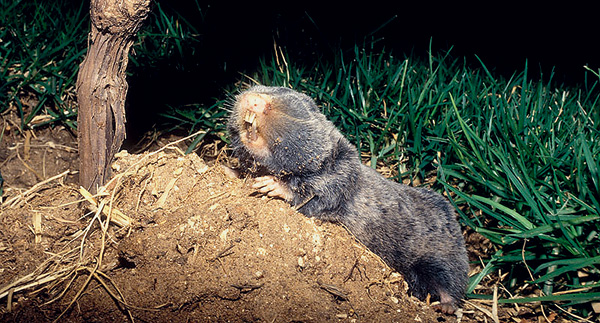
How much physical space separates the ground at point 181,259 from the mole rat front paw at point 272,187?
0.17ft

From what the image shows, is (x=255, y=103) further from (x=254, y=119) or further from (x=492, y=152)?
(x=492, y=152)

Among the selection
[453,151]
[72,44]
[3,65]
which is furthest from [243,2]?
[453,151]

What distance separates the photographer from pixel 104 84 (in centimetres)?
265

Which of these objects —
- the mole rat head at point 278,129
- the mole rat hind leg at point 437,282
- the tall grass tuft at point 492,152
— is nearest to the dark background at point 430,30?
the tall grass tuft at point 492,152

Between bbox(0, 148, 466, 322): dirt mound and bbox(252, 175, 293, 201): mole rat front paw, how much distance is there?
69 millimetres

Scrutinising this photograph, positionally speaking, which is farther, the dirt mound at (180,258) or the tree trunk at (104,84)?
the tree trunk at (104,84)

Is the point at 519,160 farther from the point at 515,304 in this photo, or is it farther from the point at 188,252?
the point at 188,252

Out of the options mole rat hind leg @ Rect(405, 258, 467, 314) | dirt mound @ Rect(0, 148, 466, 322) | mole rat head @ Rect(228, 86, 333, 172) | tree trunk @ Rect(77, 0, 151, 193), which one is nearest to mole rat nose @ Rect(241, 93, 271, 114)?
mole rat head @ Rect(228, 86, 333, 172)

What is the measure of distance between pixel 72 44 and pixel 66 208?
6.13 ft

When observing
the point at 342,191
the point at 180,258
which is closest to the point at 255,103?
the point at 342,191

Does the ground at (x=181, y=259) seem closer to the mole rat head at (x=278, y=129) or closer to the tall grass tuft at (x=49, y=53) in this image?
the mole rat head at (x=278, y=129)

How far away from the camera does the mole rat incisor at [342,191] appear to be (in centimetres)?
276

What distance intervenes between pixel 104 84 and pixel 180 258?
1.08 meters

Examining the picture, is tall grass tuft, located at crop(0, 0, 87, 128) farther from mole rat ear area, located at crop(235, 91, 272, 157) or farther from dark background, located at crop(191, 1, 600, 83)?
mole rat ear area, located at crop(235, 91, 272, 157)
